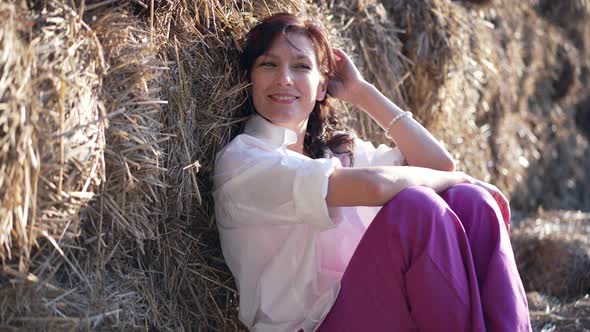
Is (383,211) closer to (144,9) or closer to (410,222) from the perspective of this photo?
(410,222)

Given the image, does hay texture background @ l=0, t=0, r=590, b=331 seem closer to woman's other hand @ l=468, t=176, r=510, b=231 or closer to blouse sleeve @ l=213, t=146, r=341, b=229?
blouse sleeve @ l=213, t=146, r=341, b=229

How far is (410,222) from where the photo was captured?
5.49 feet

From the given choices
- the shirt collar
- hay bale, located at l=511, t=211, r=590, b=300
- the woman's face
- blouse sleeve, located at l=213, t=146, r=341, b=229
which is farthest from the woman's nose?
hay bale, located at l=511, t=211, r=590, b=300

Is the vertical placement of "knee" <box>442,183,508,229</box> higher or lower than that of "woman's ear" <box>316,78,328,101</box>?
lower

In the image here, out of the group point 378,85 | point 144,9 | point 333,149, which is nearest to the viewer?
point 144,9

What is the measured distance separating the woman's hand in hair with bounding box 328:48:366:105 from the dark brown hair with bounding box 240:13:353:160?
34mm

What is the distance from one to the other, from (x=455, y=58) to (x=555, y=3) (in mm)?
1489

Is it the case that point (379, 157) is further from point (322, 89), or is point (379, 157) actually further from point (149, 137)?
point (149, 137)

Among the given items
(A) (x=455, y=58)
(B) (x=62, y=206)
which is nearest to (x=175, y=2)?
(B) (x=62, y=206)

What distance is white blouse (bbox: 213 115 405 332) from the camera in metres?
1.72

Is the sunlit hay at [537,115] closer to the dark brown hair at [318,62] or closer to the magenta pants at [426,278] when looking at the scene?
the dark brown hair at [318,62]

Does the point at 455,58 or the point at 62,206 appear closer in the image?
the point at 62,206

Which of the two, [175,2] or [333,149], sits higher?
[175,2]

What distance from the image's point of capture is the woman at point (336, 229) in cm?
167
